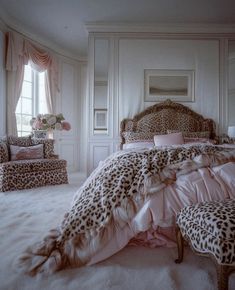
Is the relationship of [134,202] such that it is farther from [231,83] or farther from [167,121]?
[231,83]

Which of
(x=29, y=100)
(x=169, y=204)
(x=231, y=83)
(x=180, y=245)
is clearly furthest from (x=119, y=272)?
(x=29, y=100)

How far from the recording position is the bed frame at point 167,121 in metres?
4.41

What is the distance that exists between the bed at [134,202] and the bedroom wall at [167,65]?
2.94m

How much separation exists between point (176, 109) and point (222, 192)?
3119 mm

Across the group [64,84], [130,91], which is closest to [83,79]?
[64,84]

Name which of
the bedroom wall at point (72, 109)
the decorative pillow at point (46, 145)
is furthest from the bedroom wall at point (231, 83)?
the decorative pillow at point (46, 145)

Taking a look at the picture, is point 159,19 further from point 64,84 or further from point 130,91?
point 64,84

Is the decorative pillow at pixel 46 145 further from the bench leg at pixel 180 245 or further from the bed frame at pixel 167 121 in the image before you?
the bench leg at pixel 180 245

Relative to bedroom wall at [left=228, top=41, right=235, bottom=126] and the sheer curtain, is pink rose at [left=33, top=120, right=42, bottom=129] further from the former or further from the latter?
bedroom wall at [left=228, top=41, right=235, bottom=126]

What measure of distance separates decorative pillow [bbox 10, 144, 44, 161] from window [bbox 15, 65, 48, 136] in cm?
122

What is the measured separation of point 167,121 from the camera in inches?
174

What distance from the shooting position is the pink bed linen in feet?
5.11

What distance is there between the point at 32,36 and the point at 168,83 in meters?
3.01

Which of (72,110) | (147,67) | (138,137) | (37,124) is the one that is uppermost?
(147,67)
